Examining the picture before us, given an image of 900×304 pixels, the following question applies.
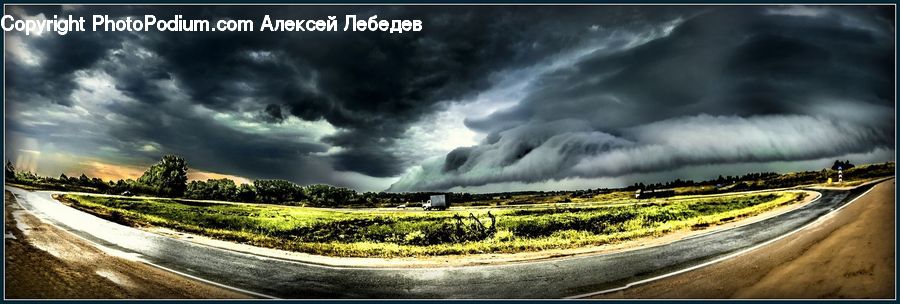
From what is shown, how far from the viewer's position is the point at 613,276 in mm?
9977

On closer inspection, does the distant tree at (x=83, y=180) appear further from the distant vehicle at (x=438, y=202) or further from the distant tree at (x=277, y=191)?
the distant vehicle at (x=438, y=202)

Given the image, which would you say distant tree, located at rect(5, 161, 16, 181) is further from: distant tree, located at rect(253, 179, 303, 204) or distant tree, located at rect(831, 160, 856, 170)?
distant tree, located at rect(831, 160, 856, 170)

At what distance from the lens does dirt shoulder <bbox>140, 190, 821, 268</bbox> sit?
37.4 feet

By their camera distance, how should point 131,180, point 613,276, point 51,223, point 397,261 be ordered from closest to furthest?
1. point 613,276
2. point 397,261
3. point 51,223
4. point 131,180

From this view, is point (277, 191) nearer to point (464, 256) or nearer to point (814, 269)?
point (464, 256)

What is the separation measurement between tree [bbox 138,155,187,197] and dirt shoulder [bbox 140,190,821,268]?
1.56 metres

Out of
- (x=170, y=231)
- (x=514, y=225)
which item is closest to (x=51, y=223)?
(x=170, y=231)

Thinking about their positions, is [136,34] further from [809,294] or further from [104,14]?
[809,294]

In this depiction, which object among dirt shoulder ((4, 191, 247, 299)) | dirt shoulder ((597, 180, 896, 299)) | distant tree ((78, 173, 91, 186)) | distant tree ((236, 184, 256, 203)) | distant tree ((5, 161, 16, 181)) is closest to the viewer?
dirt shoulder ((597, 180, 896, 299))

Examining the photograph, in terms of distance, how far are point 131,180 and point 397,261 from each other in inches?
369

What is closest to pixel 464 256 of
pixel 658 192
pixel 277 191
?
pixel 658 192

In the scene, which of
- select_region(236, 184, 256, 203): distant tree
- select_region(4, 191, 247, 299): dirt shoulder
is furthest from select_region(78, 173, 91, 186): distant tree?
select_region(236, 184, 256, 203): distant tree

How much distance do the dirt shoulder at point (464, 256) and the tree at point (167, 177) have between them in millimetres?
1555

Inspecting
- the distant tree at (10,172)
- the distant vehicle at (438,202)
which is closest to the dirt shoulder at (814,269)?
the distant vehicle at (438,202)
